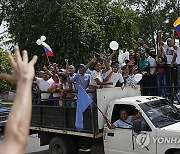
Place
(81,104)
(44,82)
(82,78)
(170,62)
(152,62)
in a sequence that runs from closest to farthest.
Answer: (81,104)
(82,78)
(44,82)
(170,62)
(152,62)

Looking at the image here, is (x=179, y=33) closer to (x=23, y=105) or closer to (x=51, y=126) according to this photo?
(x=51, y=126)

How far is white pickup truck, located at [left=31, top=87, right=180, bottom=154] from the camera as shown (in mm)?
6102

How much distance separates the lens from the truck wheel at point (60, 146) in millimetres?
7801

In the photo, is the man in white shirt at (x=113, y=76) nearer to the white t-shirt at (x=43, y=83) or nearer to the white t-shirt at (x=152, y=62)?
the white t-shirt at (x=43, y=83)

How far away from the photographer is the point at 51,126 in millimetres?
8078

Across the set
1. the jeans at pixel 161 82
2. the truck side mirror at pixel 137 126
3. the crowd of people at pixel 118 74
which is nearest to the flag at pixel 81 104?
the crowd of people at pixel 118 74

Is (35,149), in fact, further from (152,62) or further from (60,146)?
(152,62)

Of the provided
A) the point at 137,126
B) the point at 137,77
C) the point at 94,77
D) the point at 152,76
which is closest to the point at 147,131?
the point at 137,126

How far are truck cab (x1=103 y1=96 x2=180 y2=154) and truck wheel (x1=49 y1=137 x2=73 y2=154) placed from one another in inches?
49.1

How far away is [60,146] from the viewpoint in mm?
7953

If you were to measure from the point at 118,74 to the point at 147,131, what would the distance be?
6.53ft

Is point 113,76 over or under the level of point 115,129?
over

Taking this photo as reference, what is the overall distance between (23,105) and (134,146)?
5381mm

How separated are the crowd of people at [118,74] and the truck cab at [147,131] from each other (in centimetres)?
95
